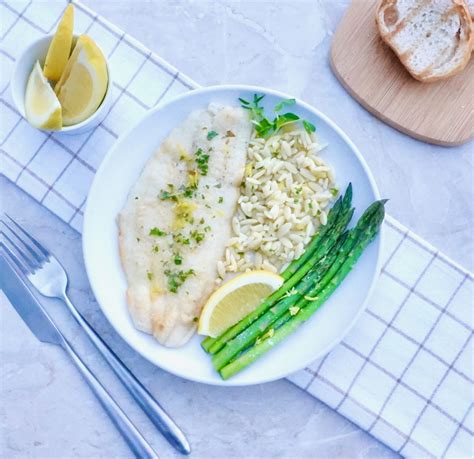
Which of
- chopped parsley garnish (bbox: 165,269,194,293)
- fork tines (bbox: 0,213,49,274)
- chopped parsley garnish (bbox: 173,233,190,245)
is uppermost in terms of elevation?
chopped parsley garnish (bbox: 173,233,190,245)

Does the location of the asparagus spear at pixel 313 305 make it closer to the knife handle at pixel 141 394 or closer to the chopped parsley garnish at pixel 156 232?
the knife handle at pixel 141 394

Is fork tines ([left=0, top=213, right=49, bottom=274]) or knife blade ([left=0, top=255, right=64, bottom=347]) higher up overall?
fork tines ([left=0, top=213, right=49, bottom=274])

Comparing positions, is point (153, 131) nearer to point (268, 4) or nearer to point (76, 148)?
point (76, 148)

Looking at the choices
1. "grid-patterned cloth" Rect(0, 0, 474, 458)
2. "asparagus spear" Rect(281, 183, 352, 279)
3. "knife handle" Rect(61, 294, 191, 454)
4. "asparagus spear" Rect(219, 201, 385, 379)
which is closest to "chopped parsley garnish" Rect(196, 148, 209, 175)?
"grid-patterned cloth" Rect(0, 0, 474, 458)

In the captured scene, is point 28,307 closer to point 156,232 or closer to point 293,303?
point 156,232

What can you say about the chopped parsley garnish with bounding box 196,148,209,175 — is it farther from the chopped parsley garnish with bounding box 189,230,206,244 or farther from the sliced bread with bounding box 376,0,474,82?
the sliced bread with bounding box 376,0,474,82
